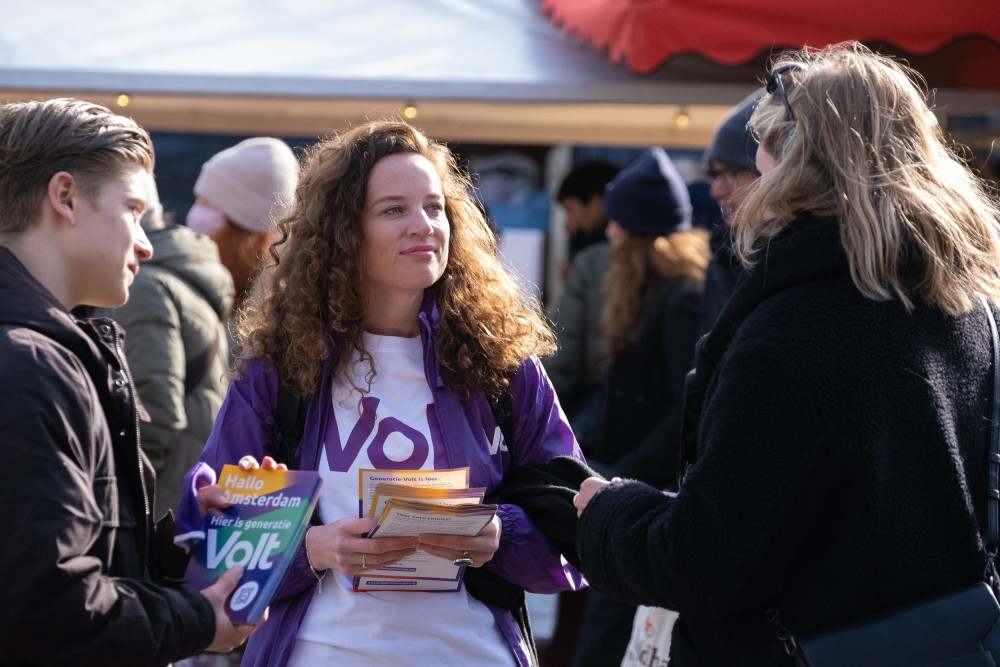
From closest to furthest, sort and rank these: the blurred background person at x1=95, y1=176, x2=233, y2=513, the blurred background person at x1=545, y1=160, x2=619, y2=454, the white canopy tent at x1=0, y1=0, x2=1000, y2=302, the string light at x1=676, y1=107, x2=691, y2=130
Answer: the blurred background person at x1=95, y1=176, x2=233, y2=513, the blurred background person at x1=545, y1=160, x2=619, y2=454, the white canopy tent at x1=0, y1=0, x2=1000, y2=302, the string light at x1=676, y1=107, x2=691, y2=130

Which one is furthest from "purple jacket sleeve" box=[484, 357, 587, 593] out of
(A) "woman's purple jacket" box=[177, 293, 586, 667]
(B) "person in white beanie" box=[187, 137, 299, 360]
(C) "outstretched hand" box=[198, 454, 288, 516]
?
(B) "person in white beanie" box=[187, 137, 299, 360]

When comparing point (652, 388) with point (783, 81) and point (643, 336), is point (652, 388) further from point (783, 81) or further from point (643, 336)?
point (783, 81)

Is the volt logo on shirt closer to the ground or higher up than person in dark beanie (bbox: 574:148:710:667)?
higher up

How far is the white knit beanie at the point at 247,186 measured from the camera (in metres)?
3.98

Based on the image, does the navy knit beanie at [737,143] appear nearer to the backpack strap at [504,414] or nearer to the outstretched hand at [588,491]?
the backpack strap at [504,414]

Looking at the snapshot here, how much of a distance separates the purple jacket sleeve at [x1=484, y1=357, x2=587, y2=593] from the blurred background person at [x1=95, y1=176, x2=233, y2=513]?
1.35 metres

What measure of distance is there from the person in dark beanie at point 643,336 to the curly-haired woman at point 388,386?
52.5 inches

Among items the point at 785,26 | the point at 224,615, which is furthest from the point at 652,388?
the point at 224,615

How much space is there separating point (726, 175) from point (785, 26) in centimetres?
110

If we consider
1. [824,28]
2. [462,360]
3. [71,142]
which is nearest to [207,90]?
[824,28]

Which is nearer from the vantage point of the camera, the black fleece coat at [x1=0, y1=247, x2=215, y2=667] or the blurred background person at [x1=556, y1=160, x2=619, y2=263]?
A: the black fleece coat at [x1=0, y1=247, x2=215, y2=667]

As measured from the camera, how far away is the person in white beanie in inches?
157

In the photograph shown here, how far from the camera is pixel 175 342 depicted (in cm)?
330

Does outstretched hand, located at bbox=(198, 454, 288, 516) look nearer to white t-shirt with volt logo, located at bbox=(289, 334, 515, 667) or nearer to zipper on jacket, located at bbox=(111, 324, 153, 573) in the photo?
zipper on jacket, located at bbox=(111, 324, 153, 573)
